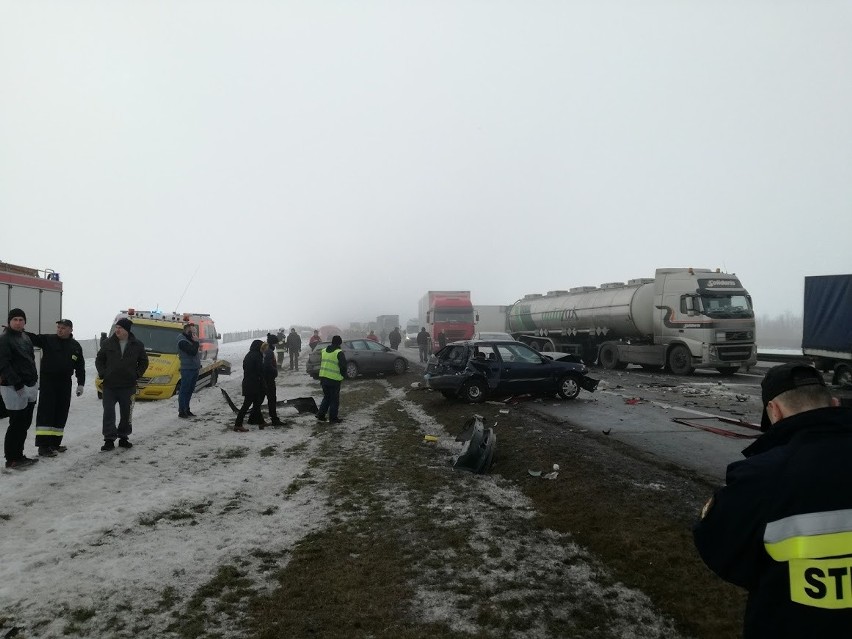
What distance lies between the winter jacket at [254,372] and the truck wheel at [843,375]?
15227mm

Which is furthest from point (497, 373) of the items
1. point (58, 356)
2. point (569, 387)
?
point (58, 356)

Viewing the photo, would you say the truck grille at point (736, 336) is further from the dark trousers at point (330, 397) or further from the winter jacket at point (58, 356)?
the winter jacket at point (58, 356)

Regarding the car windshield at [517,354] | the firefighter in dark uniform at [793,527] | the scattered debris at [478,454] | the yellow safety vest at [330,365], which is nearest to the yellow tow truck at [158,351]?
the yellow safety vest at [330,365]

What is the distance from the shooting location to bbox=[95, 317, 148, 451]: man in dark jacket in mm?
8453

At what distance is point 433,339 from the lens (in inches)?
1131

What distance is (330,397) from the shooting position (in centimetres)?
1123

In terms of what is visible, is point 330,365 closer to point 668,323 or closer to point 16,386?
point 16,386

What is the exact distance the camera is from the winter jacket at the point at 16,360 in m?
7.14

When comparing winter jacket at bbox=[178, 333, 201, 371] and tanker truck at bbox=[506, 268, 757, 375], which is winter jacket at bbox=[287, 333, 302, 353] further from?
winter jacket at bbox=[178, 333, 201, 371]

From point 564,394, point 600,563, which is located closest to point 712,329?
point 564,394

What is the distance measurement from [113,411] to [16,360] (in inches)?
65.2

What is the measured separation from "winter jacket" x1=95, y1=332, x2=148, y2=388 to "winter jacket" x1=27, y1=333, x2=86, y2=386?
31 cm

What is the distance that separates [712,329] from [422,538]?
16919mm

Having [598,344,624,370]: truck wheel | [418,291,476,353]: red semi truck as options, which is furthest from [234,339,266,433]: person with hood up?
[418,291,476,353]: red semi truck
